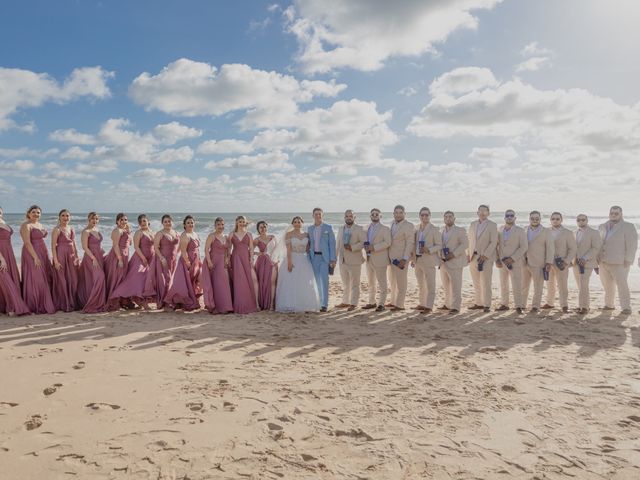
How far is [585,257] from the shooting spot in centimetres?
828

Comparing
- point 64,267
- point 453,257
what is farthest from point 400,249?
point 64,267

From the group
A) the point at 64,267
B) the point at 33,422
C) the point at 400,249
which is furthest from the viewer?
the point at 400,249

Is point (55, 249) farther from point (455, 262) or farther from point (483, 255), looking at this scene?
point (483, 255)

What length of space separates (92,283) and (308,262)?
13.2 feet

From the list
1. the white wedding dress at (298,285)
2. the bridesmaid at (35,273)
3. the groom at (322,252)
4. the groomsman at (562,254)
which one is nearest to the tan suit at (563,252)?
the groomsman at (562,254)

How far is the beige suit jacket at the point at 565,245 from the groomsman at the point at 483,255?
44.6 inches

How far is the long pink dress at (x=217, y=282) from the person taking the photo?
794 cm

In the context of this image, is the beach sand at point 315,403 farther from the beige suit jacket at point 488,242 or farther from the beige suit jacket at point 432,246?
the beige suit jacket at point 488,242

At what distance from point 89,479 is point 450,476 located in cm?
229

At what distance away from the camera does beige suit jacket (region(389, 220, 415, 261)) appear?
8.38 m

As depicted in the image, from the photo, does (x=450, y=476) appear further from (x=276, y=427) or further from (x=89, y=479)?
(x=89, y=479)

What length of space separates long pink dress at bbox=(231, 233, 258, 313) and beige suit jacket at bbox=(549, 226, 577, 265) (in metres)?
5.79

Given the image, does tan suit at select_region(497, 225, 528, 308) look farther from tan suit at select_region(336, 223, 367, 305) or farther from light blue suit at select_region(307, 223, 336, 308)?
light blue suit at select_region(307, 223, 336, 308)

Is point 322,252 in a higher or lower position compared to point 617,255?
higher
